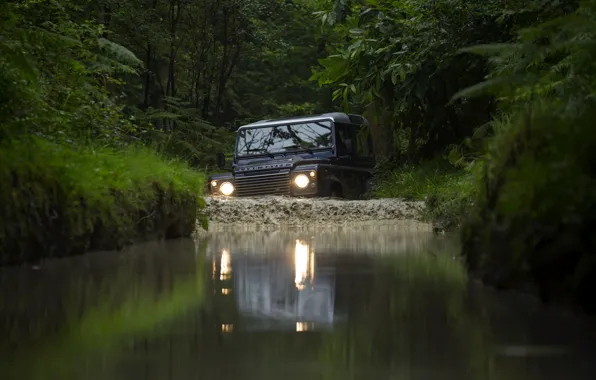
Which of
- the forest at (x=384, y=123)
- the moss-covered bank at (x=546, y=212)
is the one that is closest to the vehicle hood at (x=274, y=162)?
the forest at (x=384, y=123)

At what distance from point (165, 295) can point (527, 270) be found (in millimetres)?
2359

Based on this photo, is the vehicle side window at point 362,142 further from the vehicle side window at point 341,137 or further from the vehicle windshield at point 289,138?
the vehicle windshield at point 289,138

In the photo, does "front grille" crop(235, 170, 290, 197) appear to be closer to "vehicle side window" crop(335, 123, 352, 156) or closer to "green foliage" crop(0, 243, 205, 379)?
"vehicle side window" crop(335, 123, 352, 156)

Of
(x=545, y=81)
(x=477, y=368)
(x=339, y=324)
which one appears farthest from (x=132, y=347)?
(x=545, y=81)

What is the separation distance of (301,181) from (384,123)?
6.64 metres

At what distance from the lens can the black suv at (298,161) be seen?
71.6ft

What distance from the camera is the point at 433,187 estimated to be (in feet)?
73.4

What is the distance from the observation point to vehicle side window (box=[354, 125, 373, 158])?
24.2m

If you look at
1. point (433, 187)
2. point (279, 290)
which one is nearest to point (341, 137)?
point (433, 187)

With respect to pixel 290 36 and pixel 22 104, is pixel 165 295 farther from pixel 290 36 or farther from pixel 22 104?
pixel 290 36

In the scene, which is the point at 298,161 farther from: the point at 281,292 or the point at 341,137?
the point at 281,292

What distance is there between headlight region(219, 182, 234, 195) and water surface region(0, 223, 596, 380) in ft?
42.2

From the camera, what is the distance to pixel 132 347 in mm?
5059

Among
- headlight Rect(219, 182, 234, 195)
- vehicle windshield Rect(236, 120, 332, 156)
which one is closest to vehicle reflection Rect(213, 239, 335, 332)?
headlight Rect(219, 182, 234, 195)
